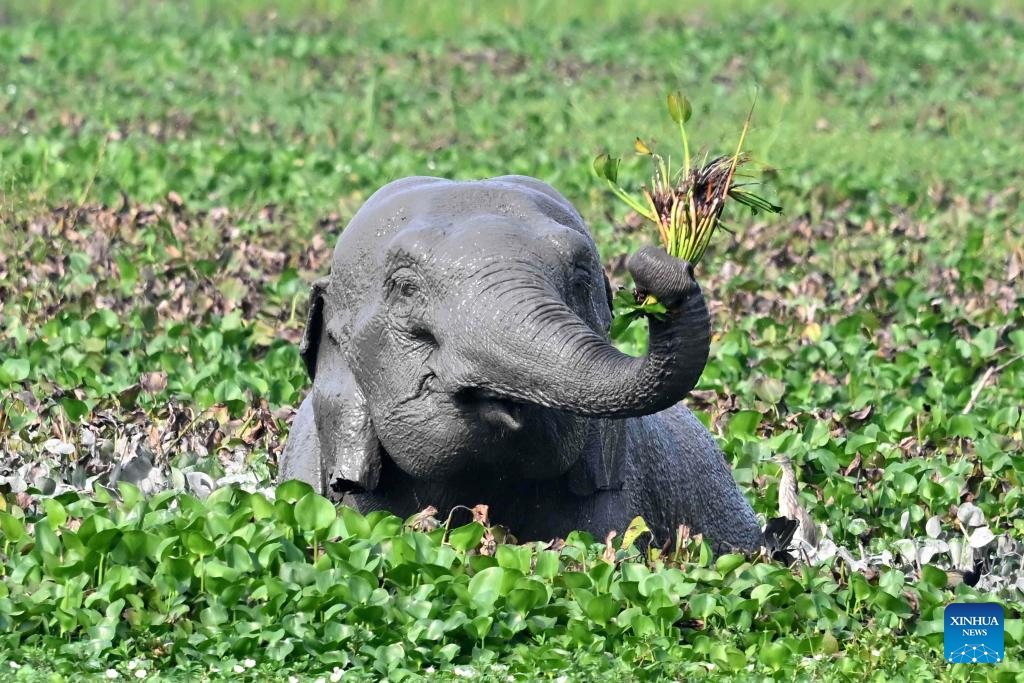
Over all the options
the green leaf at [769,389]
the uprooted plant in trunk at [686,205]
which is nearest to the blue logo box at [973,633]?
the uprooted plant in trunk at [686,205]

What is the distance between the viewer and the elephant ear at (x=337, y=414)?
194 inches

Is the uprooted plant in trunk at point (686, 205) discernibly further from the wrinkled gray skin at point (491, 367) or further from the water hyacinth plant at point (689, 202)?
the wrinkled gray skin at point (491, 367)

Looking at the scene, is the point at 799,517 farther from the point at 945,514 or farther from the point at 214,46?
the point at 214,46

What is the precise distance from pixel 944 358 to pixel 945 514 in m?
2.01

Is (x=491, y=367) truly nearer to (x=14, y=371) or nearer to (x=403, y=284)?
(x=403, y=284)

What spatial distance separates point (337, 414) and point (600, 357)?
2.92ft

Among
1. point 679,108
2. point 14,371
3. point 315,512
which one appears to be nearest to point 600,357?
point 679,108

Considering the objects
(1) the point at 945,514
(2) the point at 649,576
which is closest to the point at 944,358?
(1) the point at 945,514

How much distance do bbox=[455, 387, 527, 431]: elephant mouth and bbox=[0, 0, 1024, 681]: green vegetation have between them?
1.27 ft

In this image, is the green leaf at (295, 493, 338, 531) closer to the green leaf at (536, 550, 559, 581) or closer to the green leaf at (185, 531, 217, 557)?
the green leaf at (185, 531, 217, 557)

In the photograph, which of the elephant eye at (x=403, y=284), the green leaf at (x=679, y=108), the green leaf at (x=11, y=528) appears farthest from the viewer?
the green leaf at (x=11, y=528)

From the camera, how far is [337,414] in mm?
4988

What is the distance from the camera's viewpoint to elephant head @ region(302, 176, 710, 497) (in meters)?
4.29

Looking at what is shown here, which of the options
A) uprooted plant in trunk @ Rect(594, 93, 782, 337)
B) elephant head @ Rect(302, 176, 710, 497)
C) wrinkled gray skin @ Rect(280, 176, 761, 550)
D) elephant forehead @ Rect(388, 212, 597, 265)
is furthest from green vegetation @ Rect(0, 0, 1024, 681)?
uprooted plant in trunk @ Rect(594, 93, 782, 337)
